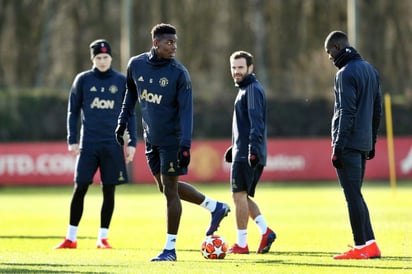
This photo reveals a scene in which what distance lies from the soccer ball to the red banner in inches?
868

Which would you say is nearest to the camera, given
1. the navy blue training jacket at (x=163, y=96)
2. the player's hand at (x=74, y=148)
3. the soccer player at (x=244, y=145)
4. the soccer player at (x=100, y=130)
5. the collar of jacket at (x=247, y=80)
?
the navy blue training jacket at (x=163, y=96)

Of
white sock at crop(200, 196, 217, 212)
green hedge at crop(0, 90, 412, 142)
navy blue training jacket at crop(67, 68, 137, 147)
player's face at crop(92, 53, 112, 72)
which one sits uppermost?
player's face at crop(92, 53, 112, 72)

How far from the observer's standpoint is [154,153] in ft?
38.8

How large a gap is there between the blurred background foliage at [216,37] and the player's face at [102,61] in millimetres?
→ 32855

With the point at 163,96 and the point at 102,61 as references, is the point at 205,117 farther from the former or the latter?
the point at 163,96

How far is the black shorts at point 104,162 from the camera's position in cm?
1379

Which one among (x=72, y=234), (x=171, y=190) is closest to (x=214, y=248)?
(x=171, y=190)

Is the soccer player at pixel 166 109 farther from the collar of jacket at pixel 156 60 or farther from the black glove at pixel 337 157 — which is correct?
the black glove at pixel 337 157

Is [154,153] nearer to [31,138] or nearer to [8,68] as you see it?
Result: [31,138]

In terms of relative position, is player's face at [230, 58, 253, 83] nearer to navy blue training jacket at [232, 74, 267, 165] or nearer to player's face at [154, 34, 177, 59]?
navy blue training jacket at [232, 74, 267, 165]

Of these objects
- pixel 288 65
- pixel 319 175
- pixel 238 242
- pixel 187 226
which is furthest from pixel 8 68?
pixel 238 242

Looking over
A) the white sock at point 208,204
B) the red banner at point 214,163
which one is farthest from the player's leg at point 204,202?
the red banner at point 214,163

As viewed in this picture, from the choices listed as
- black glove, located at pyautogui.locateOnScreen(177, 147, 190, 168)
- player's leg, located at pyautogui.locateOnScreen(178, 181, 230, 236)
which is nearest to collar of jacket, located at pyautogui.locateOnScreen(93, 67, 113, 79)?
player's leg, located at pyautogui.locateOnScreen(178, 181, 230, 236)

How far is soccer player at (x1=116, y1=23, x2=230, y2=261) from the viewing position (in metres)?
11.5
